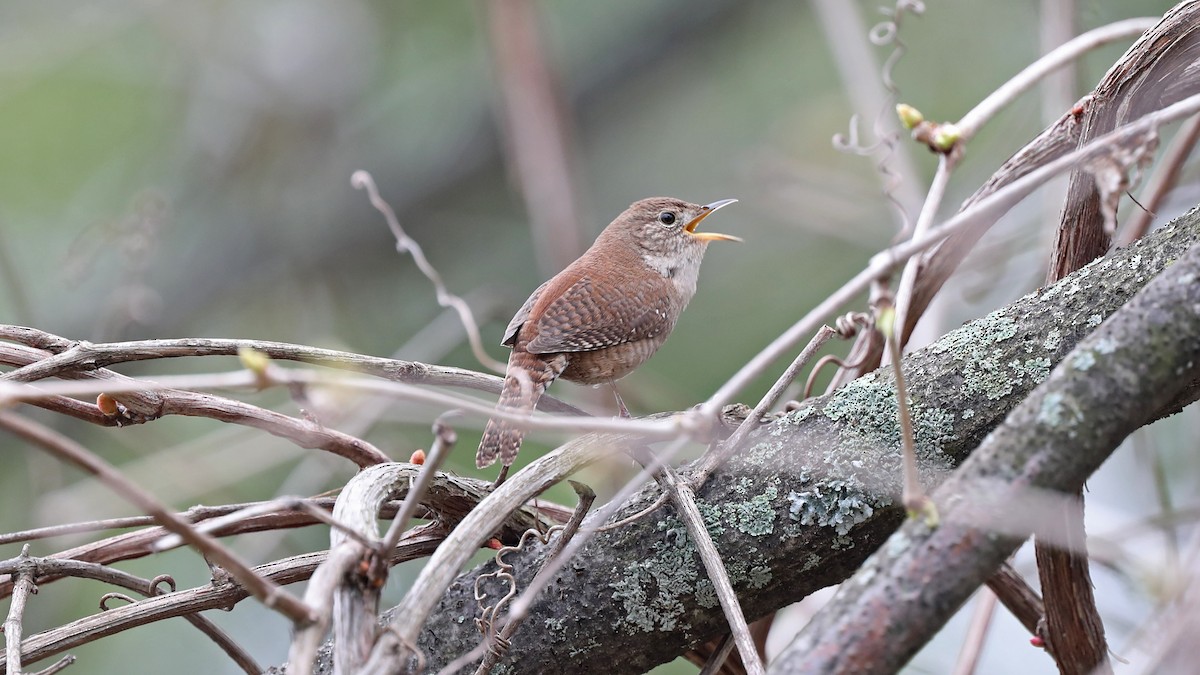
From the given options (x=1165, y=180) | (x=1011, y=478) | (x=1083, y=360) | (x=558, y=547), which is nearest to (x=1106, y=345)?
(x=1083, y=360)

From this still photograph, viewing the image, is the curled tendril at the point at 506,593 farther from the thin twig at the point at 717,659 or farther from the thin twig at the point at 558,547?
the thin twig at the point at 717,659

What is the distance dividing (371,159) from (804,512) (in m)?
3.96

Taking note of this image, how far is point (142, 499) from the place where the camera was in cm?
99

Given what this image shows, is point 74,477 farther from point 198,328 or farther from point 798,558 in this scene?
point 798,558

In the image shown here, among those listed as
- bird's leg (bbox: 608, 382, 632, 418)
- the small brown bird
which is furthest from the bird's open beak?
bird's leg (bbox: 608, 382, 632, 418)

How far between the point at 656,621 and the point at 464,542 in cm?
44

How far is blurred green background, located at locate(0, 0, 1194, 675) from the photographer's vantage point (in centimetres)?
444

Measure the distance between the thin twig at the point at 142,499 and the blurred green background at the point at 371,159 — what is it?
8.94 feet

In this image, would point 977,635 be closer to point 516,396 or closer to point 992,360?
point 992,360

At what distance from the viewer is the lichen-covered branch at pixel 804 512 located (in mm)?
1623

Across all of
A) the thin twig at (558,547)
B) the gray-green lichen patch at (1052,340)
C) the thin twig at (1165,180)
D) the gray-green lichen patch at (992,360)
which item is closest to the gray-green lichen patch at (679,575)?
the thin twig at (558,547)

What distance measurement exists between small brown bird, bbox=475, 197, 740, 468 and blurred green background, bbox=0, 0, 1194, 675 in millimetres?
444

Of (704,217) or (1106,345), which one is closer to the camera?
(1106,345)

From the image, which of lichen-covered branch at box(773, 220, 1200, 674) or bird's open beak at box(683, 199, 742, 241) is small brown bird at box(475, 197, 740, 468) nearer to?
bird's open beak at box(683, 199, 742, 241)
